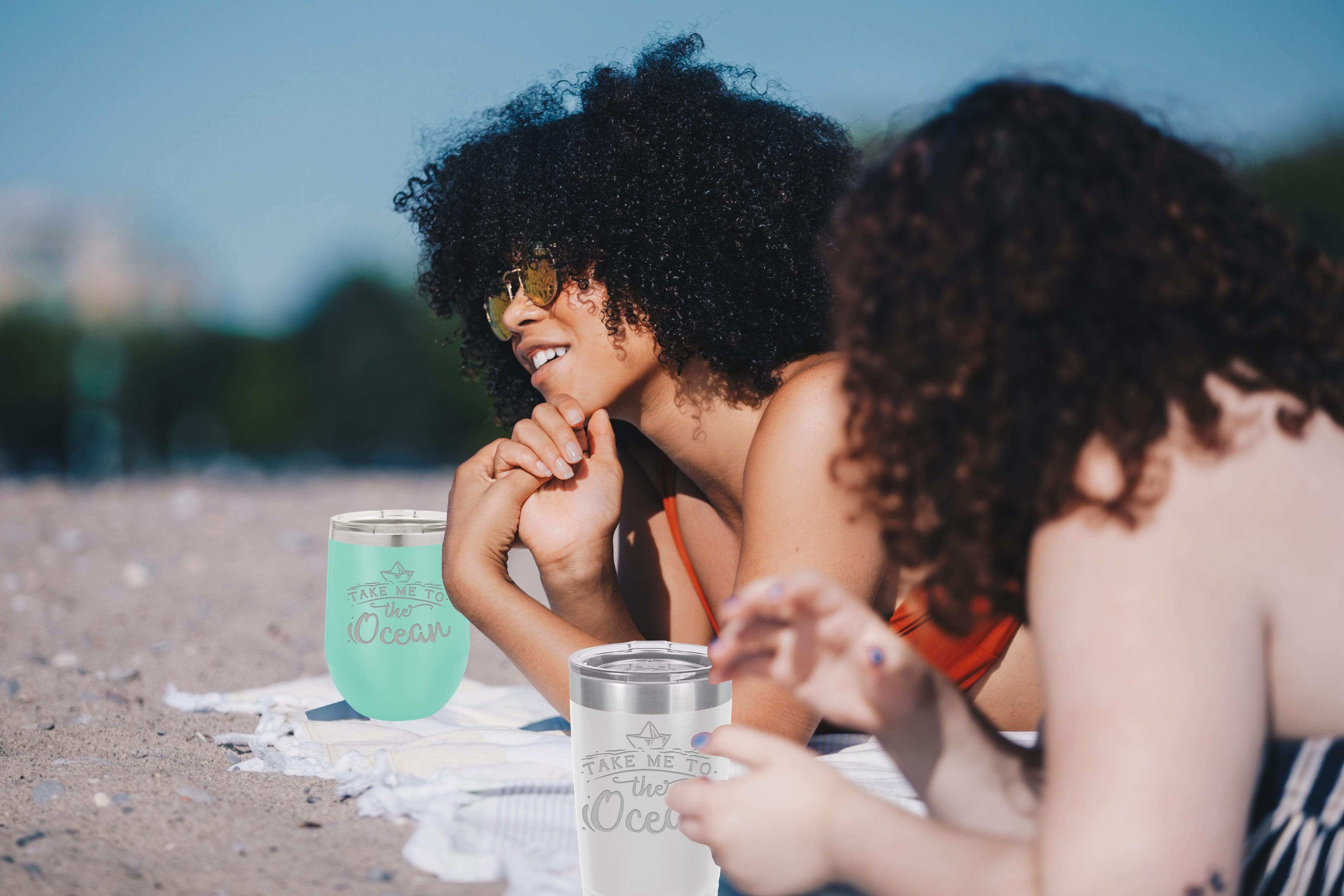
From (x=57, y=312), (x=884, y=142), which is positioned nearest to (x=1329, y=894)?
(x=884, y=142)

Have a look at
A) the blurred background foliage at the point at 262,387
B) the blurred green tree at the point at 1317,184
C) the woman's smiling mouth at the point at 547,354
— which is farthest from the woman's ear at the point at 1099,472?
Answer: the blurred green tree at the point at 1317,184

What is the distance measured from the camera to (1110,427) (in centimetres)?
121

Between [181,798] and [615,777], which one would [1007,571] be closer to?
[615,777]

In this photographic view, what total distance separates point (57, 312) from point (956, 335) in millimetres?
12575

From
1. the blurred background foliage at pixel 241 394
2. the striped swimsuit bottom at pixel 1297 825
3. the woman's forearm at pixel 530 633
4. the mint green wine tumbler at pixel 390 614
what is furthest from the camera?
the blurred background foliage at pixel 241 394

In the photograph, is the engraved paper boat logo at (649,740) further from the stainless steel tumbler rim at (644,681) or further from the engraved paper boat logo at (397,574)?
the engraved paper boat logo at (397,574)

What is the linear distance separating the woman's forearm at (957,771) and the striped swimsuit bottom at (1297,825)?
0.97 feet

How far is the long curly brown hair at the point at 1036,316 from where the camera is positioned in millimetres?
1232

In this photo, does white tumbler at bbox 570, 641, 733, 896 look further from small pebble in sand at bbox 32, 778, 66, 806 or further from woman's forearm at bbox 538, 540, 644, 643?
small pebble in sand at bbox 32, 778, 66, 806

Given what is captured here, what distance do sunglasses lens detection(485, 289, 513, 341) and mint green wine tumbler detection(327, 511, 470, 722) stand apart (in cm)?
49

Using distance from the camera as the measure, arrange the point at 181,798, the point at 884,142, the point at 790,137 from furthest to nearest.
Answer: the point at 790,137
the point at 181,798
the point at 884,142

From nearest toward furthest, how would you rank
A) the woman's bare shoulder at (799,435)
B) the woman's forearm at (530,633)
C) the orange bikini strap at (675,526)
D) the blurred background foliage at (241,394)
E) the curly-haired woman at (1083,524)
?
the curly-haired woman at (1083,524) < the woman's bare shoulder at (799,435) < the woman's forearm at (530,633) < the orange bikini strap at (675,526) < the blurred background foliage at (241,394)

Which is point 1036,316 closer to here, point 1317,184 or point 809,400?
point 809,400

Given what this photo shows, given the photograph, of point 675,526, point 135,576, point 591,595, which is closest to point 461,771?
point 591,595
